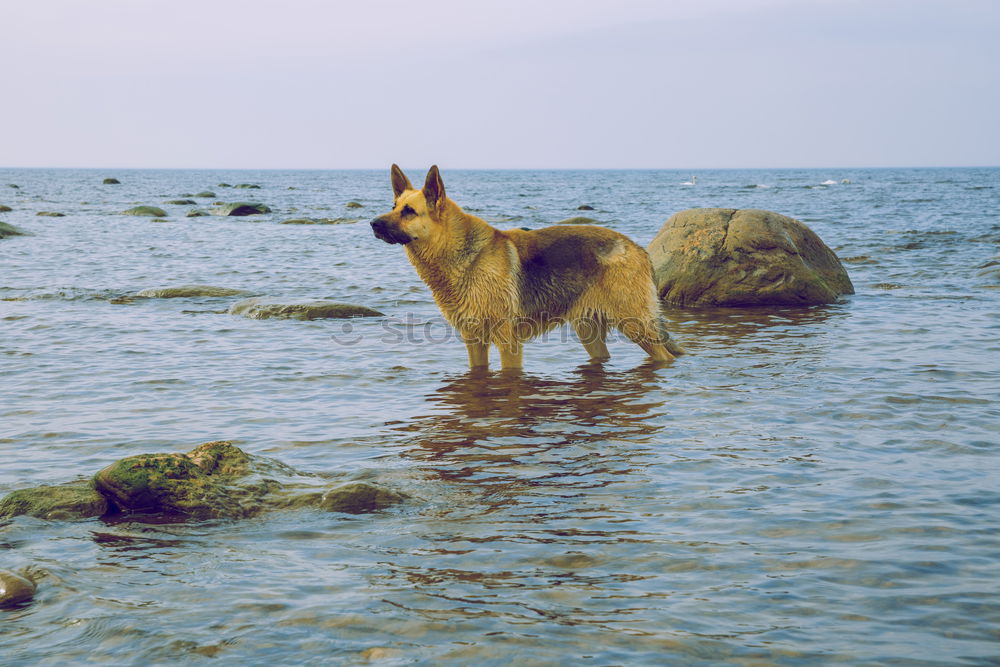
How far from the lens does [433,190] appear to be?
31.9ft

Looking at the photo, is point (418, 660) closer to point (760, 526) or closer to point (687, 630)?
point (687, 630)

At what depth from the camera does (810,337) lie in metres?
12.2

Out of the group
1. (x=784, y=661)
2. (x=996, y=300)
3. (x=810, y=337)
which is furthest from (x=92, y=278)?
(x=784, y=661)

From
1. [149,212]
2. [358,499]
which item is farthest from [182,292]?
[149,212]

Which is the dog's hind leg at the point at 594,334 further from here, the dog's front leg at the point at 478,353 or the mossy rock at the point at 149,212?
the mossy rock at the point at 149,212

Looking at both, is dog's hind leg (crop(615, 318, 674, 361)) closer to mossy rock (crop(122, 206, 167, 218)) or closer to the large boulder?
the large boulder

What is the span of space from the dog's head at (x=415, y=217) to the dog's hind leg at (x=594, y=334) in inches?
80.6

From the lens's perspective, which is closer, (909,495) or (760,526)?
(760,526)

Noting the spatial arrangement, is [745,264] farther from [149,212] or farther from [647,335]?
[149,212]

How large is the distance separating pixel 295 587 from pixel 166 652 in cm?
79

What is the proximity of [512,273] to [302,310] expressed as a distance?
5533 millimetres

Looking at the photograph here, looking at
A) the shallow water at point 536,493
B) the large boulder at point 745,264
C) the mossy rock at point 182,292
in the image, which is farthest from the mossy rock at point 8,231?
the large boulder at point 745,264

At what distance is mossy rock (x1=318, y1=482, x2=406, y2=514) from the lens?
5855 millimetres

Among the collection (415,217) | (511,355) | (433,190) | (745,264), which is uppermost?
(433,190)
